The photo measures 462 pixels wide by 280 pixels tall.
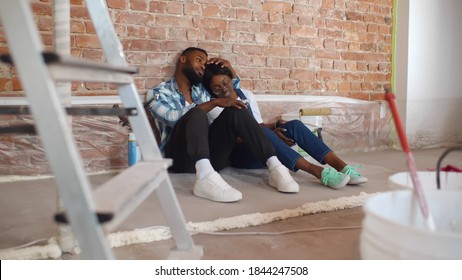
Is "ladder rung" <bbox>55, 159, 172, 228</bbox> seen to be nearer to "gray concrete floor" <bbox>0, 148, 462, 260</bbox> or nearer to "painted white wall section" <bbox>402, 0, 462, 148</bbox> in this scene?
"gray concrete floor" <bbox>0, 148, 462, 260</bbox>

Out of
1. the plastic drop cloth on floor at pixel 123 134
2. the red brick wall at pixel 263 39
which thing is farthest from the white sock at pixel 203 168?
the red brick wall at pixel 263 39

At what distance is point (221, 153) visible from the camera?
6.81 ft

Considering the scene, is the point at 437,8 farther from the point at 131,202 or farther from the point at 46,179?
the point at 131,202

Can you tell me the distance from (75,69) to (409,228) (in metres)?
0.64

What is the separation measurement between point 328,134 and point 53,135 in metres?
2.57

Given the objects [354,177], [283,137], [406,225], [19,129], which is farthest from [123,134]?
[406,225]

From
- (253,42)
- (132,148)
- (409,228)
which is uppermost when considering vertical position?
(253,42)

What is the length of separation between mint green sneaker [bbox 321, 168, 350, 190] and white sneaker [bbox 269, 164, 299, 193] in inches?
6.7

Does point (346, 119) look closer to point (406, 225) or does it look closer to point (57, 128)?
point (406, 225)

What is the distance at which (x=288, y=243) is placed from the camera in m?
1.30

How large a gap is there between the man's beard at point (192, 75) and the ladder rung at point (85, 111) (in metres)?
1.31

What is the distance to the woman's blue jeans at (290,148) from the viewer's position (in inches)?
81.0

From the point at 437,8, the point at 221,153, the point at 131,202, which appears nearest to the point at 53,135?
the point at 131,202

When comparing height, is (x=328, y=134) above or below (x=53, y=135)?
below
